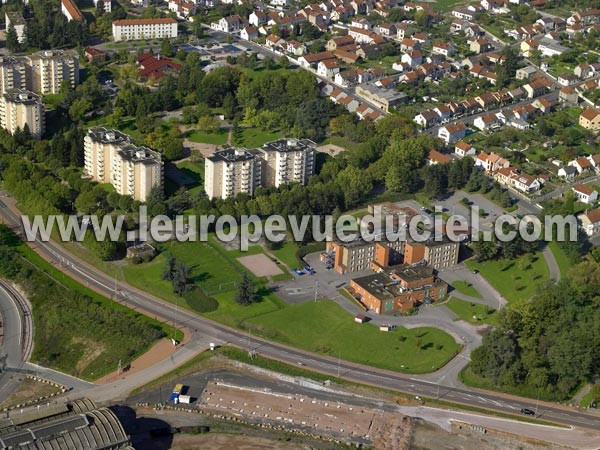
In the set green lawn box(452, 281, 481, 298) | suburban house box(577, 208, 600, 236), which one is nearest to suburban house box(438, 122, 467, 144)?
suburban house box(577, 208, 600, 236)

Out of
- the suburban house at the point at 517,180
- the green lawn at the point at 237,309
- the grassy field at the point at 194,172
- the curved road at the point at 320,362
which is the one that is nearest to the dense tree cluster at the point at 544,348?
the curved road at the point at 320,362

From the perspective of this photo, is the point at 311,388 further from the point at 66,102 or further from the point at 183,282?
the point at 66,102

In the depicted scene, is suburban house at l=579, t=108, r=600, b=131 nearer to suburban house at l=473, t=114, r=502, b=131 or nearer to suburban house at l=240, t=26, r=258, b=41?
suburban house at l=473, t=114, r=502, b=131

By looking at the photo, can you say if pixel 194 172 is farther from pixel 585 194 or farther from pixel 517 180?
pixel 585 194

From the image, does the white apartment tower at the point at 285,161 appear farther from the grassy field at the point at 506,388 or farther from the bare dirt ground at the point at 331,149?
the grassy field at the point at 506,388

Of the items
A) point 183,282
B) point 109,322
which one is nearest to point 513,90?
point 183,282
